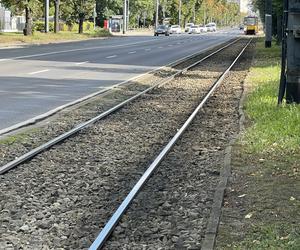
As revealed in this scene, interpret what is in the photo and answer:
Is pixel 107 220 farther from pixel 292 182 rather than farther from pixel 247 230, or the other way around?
pixel 292 182

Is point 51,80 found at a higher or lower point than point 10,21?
lower

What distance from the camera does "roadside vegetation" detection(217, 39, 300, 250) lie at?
17.5 feet

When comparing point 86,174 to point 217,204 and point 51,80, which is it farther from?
point 51,80

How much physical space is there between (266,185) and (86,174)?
2.19m

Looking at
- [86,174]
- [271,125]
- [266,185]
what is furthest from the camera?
[271,125]

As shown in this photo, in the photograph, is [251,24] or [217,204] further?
[251,24]

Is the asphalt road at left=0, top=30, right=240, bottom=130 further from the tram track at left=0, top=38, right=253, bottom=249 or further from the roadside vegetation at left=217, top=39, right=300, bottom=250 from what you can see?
the roadside vegetation at left=217, top=39, right=300, bottom=250

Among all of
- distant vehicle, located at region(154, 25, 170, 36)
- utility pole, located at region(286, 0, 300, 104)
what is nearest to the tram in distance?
distant vehicle, located at region(154, 25, 170, 36)

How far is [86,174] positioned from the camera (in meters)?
7.66

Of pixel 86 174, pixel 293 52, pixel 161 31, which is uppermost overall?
pixel 161 31

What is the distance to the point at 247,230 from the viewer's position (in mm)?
5543

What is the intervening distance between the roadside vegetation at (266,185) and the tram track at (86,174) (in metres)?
1.24

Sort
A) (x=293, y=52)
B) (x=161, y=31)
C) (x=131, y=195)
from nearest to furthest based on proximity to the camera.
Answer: (x=131, y=195) → (x=293, y=52) → (x=161, y=31)

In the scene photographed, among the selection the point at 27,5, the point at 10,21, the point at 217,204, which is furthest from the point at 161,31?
the point at 217,204
